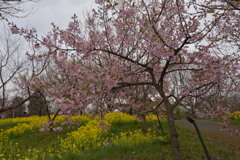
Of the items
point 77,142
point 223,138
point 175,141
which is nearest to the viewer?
point 175,141

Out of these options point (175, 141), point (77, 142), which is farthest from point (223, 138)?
point (77, 142)

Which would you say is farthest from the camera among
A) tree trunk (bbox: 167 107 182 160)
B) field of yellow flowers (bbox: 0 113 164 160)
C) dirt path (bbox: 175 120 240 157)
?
dirt path (bbox: 175 120 240 157)

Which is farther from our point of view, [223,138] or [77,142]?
[223,138]

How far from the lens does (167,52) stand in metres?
3.59

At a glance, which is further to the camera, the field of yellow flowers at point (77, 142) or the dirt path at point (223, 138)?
the dirt path at point (223, 138)

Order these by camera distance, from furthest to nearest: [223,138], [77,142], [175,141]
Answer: [223,138] → [77,142] → [175,141]

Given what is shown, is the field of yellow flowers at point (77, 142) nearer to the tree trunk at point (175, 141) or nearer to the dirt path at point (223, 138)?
the tree trunk at point (175, 141)

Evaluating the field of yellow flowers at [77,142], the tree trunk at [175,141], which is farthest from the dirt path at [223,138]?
the field of yellow flowers at [77,142]

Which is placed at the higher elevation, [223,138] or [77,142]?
[77,142]

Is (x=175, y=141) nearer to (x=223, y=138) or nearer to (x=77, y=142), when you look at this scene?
(x=77, y=142)

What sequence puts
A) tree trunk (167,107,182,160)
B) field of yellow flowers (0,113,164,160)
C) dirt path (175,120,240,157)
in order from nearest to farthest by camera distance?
tree trunk (167,107,182,160), field of yellow flowers (0,113,164,160), dirt path (175,120,240,157)

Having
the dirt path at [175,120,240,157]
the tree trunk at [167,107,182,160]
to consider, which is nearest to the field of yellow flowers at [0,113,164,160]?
the tree trunk at [167,107,182,160]

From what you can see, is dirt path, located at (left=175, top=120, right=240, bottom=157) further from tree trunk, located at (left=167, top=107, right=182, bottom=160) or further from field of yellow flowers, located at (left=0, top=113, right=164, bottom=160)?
field of yellow flowers, located at (left=0, top=113, right=164, bottom=160)

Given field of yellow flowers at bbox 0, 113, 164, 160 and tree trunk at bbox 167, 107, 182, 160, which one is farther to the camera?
field of yellow flowers at bbox 0, 113, 164, 160
